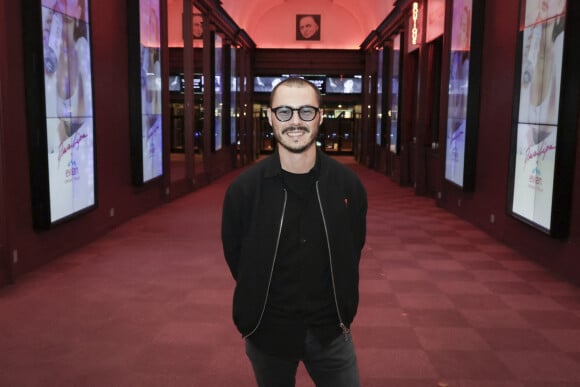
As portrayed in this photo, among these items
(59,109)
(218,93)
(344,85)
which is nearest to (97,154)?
(59,109)

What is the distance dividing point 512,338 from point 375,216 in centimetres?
543

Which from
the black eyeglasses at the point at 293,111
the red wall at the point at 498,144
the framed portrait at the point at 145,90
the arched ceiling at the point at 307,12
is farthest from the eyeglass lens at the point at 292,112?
the arched ceiling at the point at 307,12

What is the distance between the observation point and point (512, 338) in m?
4.29

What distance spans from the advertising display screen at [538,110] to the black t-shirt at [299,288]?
472cm

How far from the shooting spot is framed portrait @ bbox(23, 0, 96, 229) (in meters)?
5.79

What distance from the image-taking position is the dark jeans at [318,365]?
6.70 feet

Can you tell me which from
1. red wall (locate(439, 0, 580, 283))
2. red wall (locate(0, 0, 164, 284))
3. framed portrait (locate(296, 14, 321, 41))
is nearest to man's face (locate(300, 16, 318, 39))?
framed portrait (locate(296, 14, 321, 41))

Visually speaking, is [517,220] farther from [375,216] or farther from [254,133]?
[254,133]

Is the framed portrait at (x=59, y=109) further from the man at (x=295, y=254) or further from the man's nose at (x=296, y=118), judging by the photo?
the man's nose at (x=296, y=118)

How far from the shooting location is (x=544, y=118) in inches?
252

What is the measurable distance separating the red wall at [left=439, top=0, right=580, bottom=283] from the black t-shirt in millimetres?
4856

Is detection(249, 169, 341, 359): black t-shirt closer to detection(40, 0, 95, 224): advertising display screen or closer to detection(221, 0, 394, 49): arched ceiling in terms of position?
detection(40, 0, 95, 224): advertising display screen

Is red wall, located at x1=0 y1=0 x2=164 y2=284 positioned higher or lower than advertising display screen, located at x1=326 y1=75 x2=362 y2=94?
lower

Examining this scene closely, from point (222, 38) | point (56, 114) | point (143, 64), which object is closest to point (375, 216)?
point (143, 64)
